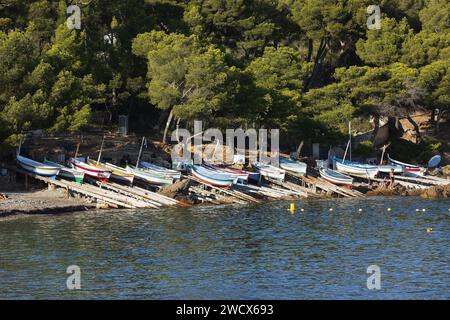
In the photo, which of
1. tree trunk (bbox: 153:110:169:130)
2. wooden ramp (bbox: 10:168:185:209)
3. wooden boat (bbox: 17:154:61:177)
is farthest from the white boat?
wooden boat (bbox: 17:154:61:177)

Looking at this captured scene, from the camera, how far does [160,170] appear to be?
7406cm

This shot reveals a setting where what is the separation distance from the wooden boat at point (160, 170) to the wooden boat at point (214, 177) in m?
2.34

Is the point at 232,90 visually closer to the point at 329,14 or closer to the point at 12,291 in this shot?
the point at 329,14

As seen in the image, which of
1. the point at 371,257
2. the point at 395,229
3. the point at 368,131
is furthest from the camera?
the point at 368,131

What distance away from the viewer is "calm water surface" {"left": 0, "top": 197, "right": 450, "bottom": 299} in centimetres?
4003

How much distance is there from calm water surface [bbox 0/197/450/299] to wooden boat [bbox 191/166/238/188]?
623cm

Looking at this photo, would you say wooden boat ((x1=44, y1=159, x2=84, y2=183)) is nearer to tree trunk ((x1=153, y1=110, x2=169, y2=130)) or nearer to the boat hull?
tree trunk ((x1=153, y1=110, x2=169, y2=130))

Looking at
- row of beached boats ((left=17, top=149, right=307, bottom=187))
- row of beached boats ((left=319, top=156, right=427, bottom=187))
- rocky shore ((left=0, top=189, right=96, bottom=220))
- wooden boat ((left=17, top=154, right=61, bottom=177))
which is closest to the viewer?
rocky shore ((left=0, top=189, right=96, bottom=220))

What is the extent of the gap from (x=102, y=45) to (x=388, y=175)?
31556mm

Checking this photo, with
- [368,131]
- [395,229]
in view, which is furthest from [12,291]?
[368,131]

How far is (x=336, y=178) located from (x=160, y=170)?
18202 millimetres

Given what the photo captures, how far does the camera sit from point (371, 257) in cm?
4844

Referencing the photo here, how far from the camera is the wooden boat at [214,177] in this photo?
74.1 meters
